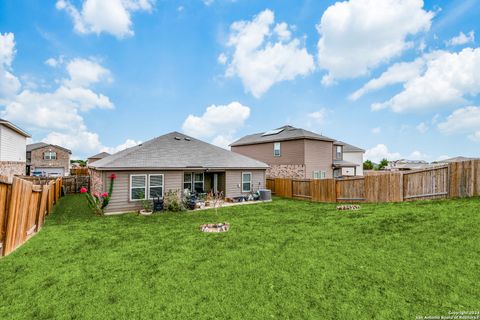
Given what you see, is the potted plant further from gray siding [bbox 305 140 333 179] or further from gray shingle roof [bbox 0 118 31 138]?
gray shingle roof [bbox 0 118 31 138]

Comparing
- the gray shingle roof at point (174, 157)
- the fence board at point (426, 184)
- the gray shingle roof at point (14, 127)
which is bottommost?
the fence board at point (426, 184)

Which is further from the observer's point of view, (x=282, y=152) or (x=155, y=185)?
(x=282, y=152)

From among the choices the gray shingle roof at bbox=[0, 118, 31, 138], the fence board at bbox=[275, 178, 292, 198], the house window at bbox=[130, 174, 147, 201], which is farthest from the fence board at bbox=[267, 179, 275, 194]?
the gray shingle roof at bbox=[0, 118, 31, 138]

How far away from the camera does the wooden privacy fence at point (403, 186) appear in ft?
32.4

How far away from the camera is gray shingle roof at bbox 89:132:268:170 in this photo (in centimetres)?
1227

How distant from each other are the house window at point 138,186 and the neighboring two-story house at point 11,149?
35.6ft

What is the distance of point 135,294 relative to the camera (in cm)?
395

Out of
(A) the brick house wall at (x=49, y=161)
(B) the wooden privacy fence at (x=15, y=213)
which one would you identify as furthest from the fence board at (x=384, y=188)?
(A) the brick house wall at (x=49, y=161)

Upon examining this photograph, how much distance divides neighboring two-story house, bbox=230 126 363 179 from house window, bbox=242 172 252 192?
6936 millimetres

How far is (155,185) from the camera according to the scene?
12.7 m

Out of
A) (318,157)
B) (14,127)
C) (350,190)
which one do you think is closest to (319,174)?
(318,157)

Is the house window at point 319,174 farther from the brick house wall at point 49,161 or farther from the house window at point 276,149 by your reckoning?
the brick house wall at point 49,161

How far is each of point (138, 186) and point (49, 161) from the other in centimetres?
4067

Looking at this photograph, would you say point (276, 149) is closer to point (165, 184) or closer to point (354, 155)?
point (165, 184)
